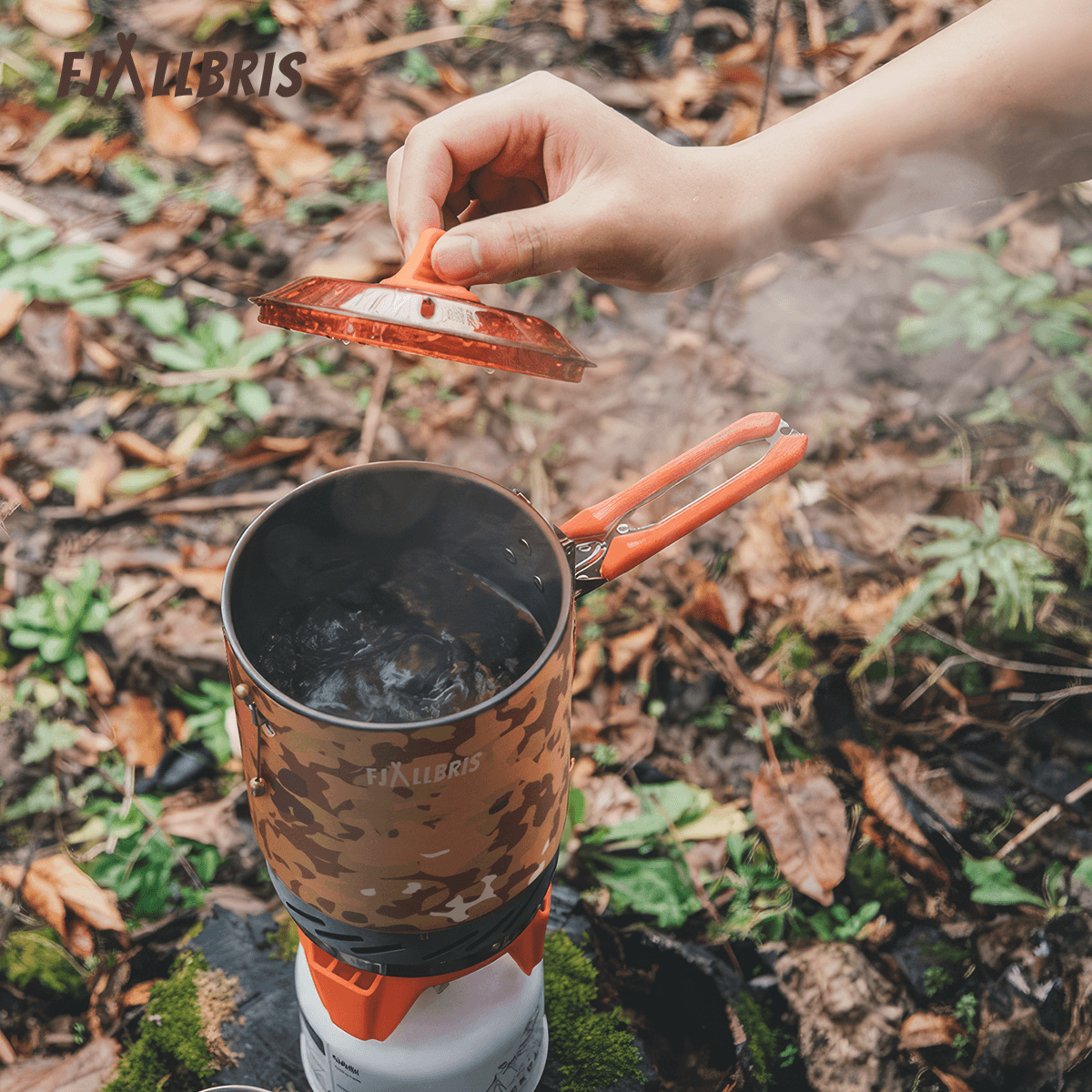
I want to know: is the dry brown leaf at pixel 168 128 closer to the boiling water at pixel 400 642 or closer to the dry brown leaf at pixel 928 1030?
the boiling water at pixel 400 642

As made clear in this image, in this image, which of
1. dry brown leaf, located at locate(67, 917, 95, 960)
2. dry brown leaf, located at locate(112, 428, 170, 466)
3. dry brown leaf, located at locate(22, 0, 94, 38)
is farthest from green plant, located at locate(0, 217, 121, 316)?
dry brown leaf, located at locate(67, 917, 95, 960)

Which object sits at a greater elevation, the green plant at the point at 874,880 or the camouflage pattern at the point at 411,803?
the camouflage pattern at the point at 411,803

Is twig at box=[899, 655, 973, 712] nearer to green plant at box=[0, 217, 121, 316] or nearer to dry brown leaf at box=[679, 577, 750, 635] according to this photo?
dry brown leaf at box=[679, 577, 750, 635]

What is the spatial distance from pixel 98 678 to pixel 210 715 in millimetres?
288

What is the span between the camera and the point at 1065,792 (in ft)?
5.84

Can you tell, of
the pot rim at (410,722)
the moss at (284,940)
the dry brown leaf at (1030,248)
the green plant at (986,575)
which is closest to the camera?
the pot rim at (410,722)

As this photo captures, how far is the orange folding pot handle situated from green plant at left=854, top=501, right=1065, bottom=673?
0.89 meters

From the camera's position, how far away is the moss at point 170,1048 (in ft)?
4.72

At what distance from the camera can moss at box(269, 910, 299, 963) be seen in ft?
5.12

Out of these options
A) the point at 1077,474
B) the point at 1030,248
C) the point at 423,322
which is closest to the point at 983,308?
the point at 1030,248

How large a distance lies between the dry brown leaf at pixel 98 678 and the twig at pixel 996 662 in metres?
1.83

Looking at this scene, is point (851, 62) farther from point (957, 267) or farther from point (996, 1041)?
point (996, 1041)

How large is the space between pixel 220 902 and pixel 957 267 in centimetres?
251

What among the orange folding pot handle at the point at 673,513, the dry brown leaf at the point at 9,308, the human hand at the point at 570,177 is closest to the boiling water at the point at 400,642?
the orange folding pot handle at the point at 673,513
